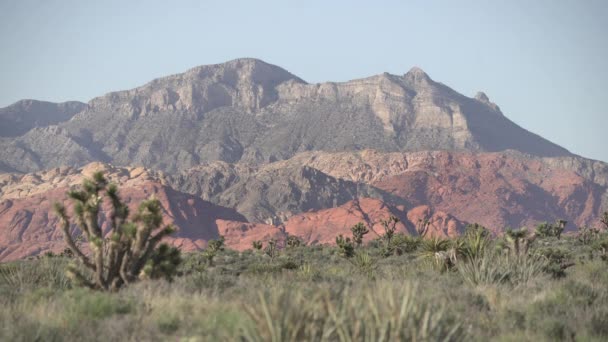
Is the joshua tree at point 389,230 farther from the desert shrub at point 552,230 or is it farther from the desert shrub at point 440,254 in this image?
the desert shrub at point 440,254

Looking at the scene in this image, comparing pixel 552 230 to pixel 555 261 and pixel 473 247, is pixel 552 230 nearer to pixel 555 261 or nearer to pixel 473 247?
pixel 555 261

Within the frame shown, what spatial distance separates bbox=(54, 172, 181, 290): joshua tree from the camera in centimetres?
1353

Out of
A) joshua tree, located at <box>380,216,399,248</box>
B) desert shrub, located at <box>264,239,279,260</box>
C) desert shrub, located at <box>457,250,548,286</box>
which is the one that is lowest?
desert shrub, located at <box>264,239,279,260</box>

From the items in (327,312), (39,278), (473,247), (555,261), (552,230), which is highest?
(327,312)

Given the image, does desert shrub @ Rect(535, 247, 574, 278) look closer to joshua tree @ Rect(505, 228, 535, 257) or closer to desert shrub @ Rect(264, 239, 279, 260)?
joshua tree @ Rect(505, 228, 535, 257)

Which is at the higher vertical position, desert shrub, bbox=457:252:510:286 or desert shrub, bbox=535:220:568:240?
desert shrub, bbox=457:252:510:286

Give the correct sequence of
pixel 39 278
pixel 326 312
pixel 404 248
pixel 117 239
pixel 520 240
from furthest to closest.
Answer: pixel 404 248 → pixel 520 240 → pixel 39 278 → pixel 117 239 → pixel 326 312

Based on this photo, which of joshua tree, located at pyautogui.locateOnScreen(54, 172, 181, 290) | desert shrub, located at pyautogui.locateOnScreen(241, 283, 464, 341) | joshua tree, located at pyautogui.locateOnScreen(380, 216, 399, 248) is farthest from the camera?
joshua tree, located at pyautogui.locateOnScreen(380, 216, 399, 248)

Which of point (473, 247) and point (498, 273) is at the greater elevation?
point (473, 247)

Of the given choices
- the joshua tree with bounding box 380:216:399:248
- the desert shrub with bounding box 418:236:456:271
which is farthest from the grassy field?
the joshua tree with bounding box 380:216:399:248

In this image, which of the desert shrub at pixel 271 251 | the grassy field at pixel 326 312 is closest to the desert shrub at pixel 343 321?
the grassy field at pixel 326 312

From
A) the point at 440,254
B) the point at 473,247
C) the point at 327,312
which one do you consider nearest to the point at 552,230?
the point at 440,254

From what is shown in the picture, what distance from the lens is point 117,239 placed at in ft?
44.0

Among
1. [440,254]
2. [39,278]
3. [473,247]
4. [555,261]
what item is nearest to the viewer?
[39,278]
